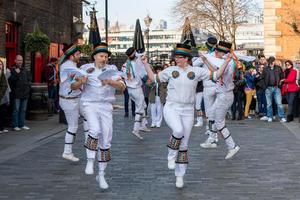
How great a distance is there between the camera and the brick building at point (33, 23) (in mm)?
19453

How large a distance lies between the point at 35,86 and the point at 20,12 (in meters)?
4.68

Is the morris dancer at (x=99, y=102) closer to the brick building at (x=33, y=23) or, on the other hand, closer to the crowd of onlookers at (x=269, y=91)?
the crowd of onlookers at (x=269, y=91)

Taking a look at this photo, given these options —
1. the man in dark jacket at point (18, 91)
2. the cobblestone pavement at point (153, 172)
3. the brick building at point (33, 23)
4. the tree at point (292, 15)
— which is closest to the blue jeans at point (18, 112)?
the man in dark jacket at point (18, 91)

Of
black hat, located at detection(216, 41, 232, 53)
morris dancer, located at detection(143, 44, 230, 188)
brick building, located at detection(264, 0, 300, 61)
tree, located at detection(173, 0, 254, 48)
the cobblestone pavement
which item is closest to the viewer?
the cobblestone pavement

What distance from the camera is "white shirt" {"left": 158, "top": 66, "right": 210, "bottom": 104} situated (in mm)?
8031

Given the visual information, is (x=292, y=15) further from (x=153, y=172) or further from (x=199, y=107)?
(x=153, y=172)

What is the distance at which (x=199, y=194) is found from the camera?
7375 millimetres

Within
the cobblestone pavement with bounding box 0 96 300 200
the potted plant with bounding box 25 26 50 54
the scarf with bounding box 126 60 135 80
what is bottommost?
the cobblestone pavement with bounding box 0 96 300 200

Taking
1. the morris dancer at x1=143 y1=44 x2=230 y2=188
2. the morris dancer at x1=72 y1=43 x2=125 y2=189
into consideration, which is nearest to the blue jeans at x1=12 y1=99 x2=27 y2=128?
the morris dancer at x1=72 y1=43 x2=125 y2=189

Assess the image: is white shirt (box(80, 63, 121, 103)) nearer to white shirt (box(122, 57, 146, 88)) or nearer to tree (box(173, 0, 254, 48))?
white shirt (box(122, 57, 146, 88))

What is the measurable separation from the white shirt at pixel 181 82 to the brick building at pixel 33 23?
1114 cm

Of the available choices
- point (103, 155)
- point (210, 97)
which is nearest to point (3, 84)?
point (210, 97)

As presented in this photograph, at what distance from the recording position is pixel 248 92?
1875 cm

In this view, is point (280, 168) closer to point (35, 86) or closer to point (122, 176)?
point (122, 176)
